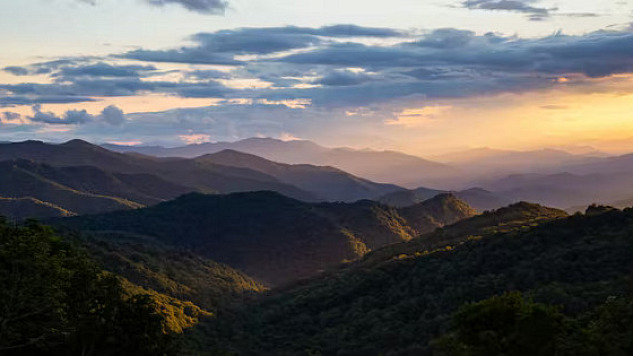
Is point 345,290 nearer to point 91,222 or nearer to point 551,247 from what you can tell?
point 551,247

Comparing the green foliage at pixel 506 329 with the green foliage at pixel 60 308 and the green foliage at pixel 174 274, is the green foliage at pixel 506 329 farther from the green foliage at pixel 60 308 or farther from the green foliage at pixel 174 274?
the green foliage at pixel 174 274

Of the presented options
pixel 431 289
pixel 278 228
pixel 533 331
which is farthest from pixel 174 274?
pixel 533 331

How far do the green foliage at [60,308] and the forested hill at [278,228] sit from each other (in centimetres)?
11009

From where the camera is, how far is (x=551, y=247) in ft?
238

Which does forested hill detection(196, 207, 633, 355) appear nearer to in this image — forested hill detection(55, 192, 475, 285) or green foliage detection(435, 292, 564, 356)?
green foliage detection(435, 292, 564, 356)

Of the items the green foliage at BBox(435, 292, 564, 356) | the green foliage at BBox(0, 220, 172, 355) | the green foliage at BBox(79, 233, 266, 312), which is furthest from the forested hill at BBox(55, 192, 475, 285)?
the green foliage at BBox(435, 292, 564, 356)

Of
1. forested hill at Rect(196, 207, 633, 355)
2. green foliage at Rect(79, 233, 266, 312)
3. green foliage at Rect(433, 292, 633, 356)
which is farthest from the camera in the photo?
green foliage at Rect(79, 233, 266, 312)

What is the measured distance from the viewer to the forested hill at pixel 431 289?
2256 inches

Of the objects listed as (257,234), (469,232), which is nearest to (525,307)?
(469,232)

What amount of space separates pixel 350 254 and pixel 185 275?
195 ft

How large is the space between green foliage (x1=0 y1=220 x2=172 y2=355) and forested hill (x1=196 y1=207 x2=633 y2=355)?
2391 centimetres

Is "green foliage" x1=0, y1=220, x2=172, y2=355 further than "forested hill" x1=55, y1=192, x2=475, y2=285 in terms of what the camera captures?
No

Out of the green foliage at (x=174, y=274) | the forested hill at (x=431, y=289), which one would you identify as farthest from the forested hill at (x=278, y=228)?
the forested hill at (x=431, y=289)

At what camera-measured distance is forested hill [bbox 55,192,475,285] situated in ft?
516
